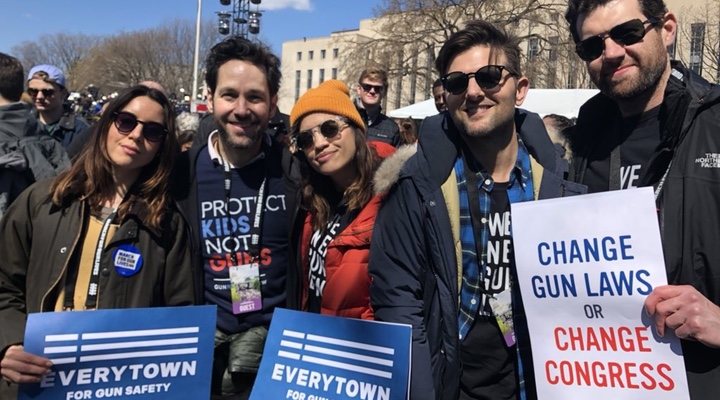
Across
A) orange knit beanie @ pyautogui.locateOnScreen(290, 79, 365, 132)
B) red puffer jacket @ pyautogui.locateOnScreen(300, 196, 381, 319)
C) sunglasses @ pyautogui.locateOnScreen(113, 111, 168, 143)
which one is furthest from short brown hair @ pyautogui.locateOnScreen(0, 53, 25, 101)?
red puffer jacket @ pyautogui.locateOnScreen(300, 196, 381, 319)

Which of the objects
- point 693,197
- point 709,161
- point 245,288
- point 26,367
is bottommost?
point 26,367

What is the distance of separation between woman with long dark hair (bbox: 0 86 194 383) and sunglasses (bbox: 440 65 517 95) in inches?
53.4

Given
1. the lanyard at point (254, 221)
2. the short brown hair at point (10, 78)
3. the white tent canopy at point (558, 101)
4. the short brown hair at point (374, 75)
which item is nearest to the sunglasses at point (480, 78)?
the lanyard at point (254, 221)

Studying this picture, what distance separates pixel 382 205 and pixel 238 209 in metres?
0.80

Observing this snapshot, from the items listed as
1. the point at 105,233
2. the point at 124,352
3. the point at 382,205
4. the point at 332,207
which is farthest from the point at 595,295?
the point at 105,233

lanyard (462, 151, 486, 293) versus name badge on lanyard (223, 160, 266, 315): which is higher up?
lanyard (462, 151, 486, 293)

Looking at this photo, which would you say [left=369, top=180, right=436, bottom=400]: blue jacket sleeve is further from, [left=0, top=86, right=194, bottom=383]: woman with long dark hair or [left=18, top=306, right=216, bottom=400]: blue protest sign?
[left=0, top=86, right=194, bottom=383]: woman with long dark hair

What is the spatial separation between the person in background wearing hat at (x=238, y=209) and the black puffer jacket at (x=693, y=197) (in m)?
1.71

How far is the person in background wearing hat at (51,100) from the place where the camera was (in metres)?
5.79

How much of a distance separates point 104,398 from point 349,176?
1458mm

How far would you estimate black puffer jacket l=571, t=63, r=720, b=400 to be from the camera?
1.86 meters

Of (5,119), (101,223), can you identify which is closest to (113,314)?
(101,223)

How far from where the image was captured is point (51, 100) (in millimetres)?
5949

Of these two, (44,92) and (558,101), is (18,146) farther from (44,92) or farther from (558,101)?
(558,101)
